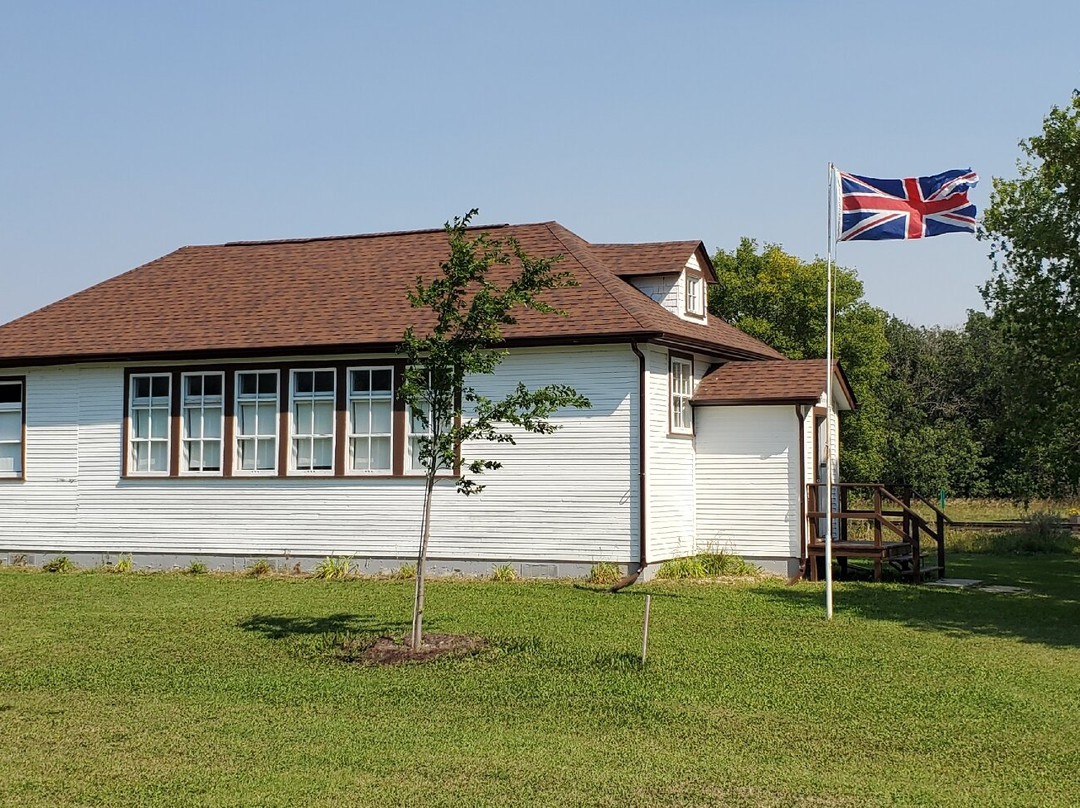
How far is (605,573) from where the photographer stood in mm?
20609

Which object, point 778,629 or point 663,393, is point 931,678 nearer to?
point 778,629

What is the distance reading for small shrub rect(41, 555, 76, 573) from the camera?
23.7 m

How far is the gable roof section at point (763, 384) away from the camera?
21.7 meters

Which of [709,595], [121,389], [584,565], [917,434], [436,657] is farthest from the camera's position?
[917,434]

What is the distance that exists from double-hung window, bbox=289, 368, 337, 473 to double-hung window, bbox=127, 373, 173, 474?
2645 mm

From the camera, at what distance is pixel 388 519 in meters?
22.2

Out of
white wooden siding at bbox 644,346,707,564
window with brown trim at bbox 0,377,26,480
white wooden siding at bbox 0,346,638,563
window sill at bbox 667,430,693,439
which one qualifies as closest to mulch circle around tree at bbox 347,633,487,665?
white wooden siding at bbox 0,346,638,563

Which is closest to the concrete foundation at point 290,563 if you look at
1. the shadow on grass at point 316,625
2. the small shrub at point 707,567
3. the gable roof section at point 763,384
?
the small shrub at point 707,567

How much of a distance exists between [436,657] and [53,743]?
14.7ft

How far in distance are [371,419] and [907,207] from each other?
10.4 meters

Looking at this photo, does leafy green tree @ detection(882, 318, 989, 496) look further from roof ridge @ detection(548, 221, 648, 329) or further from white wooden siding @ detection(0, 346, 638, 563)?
white wooden siding @ detection(0, 346, 638, 563)

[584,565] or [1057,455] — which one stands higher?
[1057,455]

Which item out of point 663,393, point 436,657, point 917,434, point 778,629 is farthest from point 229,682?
point 917,434

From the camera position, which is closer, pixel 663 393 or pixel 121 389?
pixel 663 393
